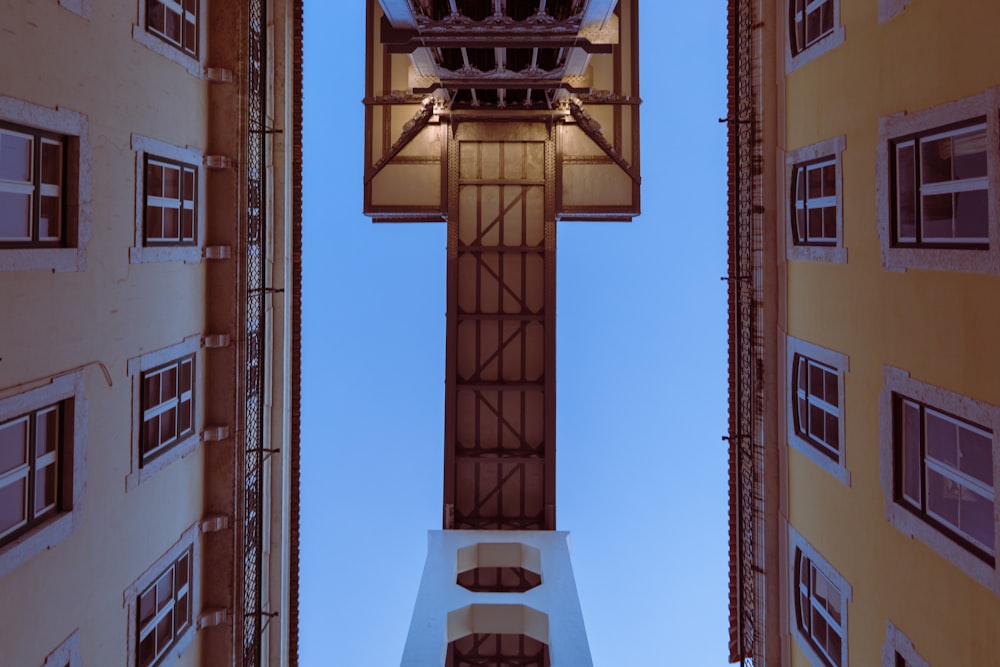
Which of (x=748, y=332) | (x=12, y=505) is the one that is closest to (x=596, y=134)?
(x=748, y=332)

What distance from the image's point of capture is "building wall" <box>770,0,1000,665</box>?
673 cm

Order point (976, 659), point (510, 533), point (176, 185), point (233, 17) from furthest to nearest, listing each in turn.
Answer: point (510, 533)
point (233, 17)
point (176, 185)
point (976, 659)

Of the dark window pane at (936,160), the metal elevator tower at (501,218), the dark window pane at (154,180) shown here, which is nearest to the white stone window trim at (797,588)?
the dark window pane at (936,160)

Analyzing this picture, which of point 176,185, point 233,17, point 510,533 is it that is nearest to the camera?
point 176,185

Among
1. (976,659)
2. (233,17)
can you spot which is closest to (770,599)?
(976,659)

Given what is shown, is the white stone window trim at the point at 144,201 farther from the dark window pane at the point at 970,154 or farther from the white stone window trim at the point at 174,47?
the dark window pane at the point at 970,154

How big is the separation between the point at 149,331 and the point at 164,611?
4.15m

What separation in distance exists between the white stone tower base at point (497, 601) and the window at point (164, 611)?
4.83 metres

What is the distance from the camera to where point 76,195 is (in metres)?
8.02

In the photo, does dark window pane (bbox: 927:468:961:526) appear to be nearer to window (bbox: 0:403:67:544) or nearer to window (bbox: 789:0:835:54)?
window (bbox: 789:0:835:54)

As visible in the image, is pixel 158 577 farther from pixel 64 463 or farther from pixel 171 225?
pixel 171 225

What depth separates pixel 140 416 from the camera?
9.56m

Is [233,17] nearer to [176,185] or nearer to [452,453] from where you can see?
[176,185]

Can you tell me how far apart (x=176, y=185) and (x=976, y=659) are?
11.6 metres
